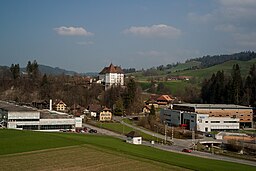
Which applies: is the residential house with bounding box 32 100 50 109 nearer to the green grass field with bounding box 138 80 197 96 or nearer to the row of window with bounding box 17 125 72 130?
the row of window with bounding box 17 125 72 130

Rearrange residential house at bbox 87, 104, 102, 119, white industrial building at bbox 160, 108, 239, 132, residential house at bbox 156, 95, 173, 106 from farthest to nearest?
residential house at bbox 156, 95, 173, 106 → residential house at bbox 87, 104, 102, 119 → white industrial building at bbox 160, 108, 239, 132

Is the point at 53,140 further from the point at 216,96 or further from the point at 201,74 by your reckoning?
the point at 201,74

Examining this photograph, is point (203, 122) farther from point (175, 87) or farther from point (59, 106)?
point (175, 87)

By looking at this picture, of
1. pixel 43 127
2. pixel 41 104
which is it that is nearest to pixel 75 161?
pixel 43 127

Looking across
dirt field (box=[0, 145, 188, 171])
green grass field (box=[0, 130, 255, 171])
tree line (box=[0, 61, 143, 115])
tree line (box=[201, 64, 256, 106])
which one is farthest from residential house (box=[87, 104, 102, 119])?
dirt field (box=[0, 145, 188, 171])

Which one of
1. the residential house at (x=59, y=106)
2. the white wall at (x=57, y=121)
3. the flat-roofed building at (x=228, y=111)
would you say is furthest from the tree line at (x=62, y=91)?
the white wall at (x=57, y=121)

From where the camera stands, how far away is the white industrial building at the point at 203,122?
209ft

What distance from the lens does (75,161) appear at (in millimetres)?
28422

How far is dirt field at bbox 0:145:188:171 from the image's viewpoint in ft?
86.5

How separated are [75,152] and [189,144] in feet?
68.1

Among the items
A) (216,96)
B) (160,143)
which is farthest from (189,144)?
(216,96)

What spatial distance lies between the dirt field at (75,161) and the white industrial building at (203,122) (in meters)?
33.6

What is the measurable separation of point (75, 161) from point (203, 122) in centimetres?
3969

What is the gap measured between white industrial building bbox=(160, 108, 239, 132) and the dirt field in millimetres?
33596
